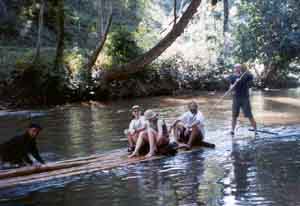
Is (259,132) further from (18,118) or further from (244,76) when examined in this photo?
(18,118)

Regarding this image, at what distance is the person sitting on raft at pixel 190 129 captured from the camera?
11.8 metres

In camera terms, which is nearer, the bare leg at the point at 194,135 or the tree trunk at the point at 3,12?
the bare leg at the point at 194,135

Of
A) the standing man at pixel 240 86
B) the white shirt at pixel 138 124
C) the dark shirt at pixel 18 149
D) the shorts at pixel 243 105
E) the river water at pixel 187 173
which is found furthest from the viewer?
the shorts at pixel 243 105

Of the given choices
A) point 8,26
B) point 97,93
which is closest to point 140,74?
point 97,93

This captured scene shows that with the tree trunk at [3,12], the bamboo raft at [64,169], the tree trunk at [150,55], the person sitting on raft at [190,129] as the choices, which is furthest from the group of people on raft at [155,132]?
the tree trunk at [3,12]

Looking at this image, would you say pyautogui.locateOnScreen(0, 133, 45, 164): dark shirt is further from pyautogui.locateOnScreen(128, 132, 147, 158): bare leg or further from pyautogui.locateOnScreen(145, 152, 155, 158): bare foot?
pyautogui.locateOnScreen(145, 152, 155, 158): bare foot

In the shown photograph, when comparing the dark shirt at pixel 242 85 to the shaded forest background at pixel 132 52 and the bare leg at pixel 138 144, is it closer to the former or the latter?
the shaded forest background at pixel 132 52

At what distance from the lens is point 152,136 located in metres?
10.8

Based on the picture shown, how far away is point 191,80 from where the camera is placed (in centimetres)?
3334

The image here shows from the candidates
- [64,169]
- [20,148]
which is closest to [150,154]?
[64,169]

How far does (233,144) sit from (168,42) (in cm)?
1364

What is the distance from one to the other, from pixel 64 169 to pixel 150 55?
17.3 m

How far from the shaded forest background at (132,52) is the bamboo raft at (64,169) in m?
6.30

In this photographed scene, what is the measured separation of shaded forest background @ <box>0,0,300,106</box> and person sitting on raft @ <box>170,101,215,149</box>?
412cm
